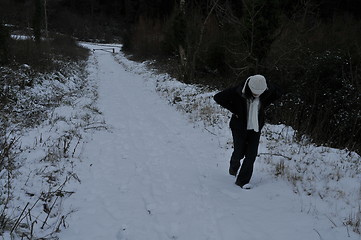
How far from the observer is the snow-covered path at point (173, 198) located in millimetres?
3775

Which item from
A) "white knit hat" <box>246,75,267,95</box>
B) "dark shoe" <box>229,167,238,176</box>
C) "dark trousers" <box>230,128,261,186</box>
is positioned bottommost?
"dark shoe" <box>229,167,238,176</box>

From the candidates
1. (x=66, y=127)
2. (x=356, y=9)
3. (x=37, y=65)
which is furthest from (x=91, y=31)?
(x=66, y=127)

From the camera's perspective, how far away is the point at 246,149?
16.6 feet

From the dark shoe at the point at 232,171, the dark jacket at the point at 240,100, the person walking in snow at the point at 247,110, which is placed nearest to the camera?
the person walking in snow at the point at 247,110

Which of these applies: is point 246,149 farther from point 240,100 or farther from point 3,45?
point 3,45

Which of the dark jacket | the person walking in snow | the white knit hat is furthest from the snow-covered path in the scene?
the white knit hat

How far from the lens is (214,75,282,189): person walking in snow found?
452 centimetres

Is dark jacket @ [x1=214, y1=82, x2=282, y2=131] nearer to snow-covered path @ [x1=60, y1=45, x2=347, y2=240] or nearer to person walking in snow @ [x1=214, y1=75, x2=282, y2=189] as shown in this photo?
person walking in snow @ [x1=214, y1=75, x2=282, y2=189]

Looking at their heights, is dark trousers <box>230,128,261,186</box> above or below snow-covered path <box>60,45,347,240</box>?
above

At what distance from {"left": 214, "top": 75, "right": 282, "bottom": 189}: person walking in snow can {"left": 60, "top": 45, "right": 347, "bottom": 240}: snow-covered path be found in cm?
53

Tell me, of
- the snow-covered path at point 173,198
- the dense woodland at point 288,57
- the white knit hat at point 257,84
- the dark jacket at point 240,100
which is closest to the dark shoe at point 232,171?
the snow-covered path at point 173,198

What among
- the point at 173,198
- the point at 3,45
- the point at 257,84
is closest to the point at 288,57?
the point at 257,84

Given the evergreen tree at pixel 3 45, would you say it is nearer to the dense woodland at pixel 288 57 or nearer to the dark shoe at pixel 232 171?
the dense woodland at pixel 288 57

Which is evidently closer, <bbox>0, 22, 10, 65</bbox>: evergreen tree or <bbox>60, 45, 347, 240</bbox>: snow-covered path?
<bbox>60, 45, 347, 240</bbox>: snow-covered path
